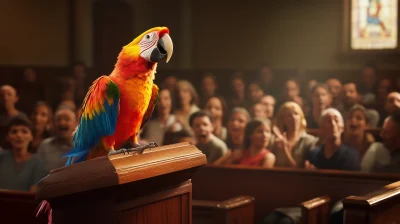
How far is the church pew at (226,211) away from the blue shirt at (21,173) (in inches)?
59.8

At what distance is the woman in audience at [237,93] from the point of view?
6777 millimetres

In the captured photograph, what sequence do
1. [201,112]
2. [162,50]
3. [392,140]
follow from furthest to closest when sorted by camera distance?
1. [201,112]
2. [392,140]
3. [162,50]

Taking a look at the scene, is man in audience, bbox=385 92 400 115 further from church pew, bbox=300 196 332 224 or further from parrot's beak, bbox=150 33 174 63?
parrot's beak, bbox=150 33 174 63

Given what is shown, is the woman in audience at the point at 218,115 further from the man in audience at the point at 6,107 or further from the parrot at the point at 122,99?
the parrot at the point at 122,99

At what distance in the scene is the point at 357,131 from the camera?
16.7ft

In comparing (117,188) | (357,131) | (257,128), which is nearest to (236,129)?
(257,128)

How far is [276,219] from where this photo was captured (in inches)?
154

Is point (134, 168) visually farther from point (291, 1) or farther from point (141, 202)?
Answer: point (291, 1)

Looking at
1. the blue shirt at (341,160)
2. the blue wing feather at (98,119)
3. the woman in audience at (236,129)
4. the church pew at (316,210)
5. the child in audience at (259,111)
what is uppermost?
the blue wing feather at (98,119)

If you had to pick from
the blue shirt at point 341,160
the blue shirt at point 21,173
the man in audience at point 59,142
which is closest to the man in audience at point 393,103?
the blue shirt at point 341,160

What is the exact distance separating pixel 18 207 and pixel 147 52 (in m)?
1.76

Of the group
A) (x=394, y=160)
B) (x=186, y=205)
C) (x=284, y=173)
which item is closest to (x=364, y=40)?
(x=394, y=160)

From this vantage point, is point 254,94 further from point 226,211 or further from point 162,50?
point 162,50

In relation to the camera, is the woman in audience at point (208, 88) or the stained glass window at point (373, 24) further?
the stained glass window at point (373, 24)
